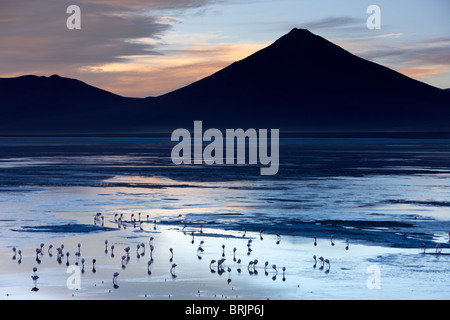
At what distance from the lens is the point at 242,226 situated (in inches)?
854

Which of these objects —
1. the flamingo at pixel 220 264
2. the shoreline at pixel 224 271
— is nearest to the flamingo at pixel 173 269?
the shoreline at pixel 224 271

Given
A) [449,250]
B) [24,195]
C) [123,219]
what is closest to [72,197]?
[24,195]

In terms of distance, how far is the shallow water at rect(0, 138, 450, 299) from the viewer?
1444 cm

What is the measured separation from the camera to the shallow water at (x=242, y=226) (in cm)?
1444

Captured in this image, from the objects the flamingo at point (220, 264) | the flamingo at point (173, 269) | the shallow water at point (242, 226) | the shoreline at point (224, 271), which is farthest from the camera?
the flamingo at point (220, 264)

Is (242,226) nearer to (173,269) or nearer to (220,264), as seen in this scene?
(220,264)

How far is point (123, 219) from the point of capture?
2286 cm

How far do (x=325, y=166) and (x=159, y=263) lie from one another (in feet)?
105

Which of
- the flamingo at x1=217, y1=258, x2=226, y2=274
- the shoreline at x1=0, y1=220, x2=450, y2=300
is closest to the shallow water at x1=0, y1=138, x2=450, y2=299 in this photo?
the shoreline at x1=0, y1=220, x2=450, y2=300

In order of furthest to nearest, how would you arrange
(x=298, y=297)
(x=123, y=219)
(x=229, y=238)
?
(x=123, y=219) → (x=229, y=238) → (x=298, y=297)

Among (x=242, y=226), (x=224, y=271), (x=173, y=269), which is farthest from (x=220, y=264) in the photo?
(x=242, y=226)

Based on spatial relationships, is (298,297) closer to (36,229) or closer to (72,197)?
(36,229)

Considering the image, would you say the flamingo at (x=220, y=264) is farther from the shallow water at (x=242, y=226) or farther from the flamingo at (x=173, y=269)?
the flamingo at (x=173, y=269)
